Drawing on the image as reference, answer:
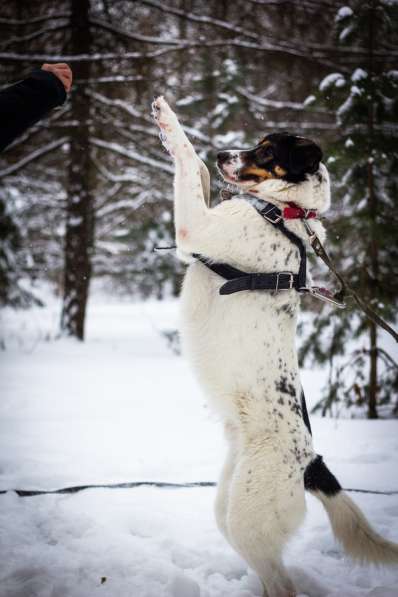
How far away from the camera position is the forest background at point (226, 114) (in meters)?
4.87

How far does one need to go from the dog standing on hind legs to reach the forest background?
2893mm

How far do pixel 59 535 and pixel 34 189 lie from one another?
10.1 meters

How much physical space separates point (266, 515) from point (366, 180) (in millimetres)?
4453

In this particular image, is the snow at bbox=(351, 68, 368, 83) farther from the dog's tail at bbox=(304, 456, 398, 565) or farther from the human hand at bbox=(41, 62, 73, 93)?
the dog's tail at bbox=(304, 456, 398, 565)

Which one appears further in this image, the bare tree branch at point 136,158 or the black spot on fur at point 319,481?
the bare tree branch at point 136,158

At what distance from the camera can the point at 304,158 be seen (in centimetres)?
229

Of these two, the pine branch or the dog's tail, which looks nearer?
the dog's tail

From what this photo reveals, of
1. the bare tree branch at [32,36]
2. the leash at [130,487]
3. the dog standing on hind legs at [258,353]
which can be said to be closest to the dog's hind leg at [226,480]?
the dog standing on hind legs at [258,353]

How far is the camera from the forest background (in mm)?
4867

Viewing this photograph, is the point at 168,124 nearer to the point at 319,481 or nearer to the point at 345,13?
the point at 319,481

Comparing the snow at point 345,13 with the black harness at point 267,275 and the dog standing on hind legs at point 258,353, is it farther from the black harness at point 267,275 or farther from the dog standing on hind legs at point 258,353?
the black harness at point 267,275

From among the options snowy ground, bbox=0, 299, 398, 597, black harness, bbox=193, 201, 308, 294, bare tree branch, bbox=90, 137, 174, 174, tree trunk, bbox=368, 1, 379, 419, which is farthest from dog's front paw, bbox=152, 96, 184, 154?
bare tree branch, bbox=90, 137, 174, 174

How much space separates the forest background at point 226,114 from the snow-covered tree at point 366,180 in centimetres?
2

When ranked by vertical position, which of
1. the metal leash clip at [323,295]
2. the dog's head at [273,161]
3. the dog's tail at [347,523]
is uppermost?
the dog's head at [273,161]
